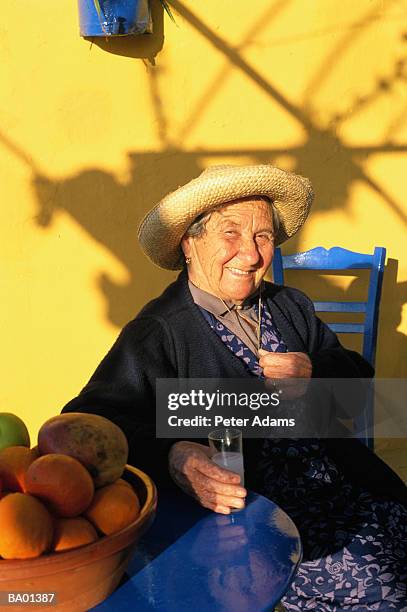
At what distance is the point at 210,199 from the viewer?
241cm

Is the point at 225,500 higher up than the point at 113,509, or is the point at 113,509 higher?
the point at 113,509

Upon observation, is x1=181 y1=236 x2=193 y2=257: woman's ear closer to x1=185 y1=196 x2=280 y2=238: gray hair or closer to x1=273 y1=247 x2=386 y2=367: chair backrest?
x1=185 y1=196 x2=280 y2=238: gray hair

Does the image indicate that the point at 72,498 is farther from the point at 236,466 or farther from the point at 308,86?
the point at 308,86

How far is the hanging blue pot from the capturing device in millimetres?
3496

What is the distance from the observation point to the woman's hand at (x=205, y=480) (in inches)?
73.4

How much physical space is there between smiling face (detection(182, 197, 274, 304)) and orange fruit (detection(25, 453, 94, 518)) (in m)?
1.12

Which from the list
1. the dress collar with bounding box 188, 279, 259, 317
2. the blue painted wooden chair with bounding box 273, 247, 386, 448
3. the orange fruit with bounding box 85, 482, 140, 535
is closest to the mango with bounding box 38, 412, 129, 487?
the orange fruit with bounding box 85, 482, 140, 535

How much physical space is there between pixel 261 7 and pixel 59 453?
286cm

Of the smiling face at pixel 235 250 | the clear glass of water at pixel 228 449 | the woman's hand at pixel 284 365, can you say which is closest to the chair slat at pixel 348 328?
the smiling face at pixel 235 250

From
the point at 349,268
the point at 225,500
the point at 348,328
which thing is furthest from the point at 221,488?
the point at 349,268

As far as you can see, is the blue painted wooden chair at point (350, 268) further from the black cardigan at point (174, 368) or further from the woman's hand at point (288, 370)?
the woman's hand at point (288, 370)

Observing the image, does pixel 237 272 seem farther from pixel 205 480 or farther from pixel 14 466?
pixel 14 466

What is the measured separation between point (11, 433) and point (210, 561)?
1.68 ft

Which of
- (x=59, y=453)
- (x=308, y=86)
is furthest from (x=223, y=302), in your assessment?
(x=308, y=86)
